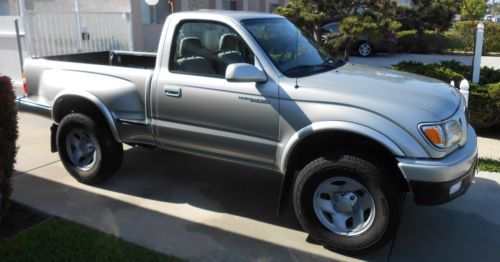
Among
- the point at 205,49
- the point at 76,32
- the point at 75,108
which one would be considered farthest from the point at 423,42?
the point at 75,108

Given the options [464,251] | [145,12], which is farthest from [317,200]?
[145,12]

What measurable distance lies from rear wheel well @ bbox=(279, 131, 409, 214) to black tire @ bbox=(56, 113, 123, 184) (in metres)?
2.12

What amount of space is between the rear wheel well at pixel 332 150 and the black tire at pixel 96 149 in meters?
2.12

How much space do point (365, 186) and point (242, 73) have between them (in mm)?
1327

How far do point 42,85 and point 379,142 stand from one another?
3909 millimetres

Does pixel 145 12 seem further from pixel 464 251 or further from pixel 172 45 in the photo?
pixel 464 251

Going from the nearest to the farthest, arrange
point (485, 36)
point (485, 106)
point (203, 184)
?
point (203, 184), point (485, 106), point (485, 36)

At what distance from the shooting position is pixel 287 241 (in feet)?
13.3

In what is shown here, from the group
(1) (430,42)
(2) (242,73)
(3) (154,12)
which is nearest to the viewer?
(2) (242,73)

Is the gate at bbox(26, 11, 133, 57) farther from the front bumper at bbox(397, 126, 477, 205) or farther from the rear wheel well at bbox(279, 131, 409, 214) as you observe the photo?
the front bumper at bbox(397, 126, 477, 205)

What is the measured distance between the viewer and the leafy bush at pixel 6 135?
12.6 ft

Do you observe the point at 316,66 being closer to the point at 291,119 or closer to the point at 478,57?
the point at 291,119

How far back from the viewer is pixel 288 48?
441 centimetres

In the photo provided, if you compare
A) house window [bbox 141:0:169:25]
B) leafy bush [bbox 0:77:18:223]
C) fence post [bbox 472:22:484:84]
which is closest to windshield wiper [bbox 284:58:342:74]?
leafy bush [bbox 0:77:18:223]
